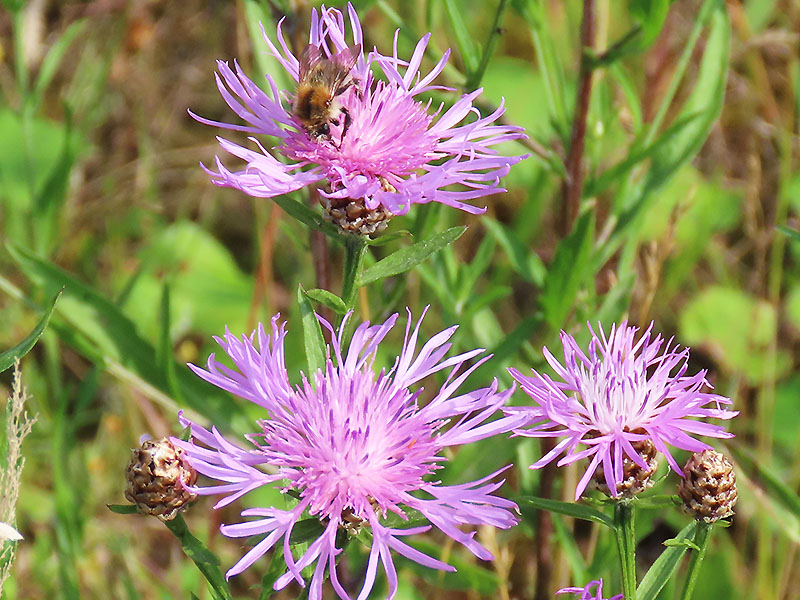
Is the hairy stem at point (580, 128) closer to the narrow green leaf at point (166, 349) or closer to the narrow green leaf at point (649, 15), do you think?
the narrow green leaf at point (649, 15)

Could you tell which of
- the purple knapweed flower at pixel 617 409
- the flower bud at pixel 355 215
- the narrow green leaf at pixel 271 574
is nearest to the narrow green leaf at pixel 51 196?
the flower bud at pixel 355 215

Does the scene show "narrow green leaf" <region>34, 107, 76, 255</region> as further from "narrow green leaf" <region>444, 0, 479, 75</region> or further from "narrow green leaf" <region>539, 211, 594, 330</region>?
"narrow green leaf" <region>539, 211, 594, 330</region>

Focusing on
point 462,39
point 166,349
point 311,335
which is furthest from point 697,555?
point 166,349

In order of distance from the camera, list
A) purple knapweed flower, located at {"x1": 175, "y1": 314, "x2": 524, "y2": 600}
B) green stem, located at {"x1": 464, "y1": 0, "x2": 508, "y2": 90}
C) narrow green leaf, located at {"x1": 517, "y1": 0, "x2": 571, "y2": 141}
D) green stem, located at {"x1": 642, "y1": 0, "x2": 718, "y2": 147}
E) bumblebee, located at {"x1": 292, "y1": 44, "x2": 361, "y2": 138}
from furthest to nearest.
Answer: green stem, located at {"x1": 642, "y1": 0, "x2": 718, "y2": 147} < narrow green leaf, located at {"x1": 517, "y1": 0, "x2": 571, "y2": 141} < green stem, located at {"x1": 464, "y1": 0, "x2": 508, "y2": 90} < bumblebee, located at {"x1": 292, "y1": 44, "x2": 361, "y2": 138} < purple knapweed flower, located at {"x1": 175, "y1": 314, "x2": 524, "y2": 600}

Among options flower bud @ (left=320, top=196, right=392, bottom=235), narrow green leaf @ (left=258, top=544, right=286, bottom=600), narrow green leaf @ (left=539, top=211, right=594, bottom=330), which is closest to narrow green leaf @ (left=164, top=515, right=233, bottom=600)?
narrow green leaf @ (left=258, top=544, right=286, bottom=600)

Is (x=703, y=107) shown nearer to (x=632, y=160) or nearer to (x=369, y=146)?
(x=632, y=160)

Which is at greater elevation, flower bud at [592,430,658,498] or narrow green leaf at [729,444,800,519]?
flower bud at [592,430,658,498]

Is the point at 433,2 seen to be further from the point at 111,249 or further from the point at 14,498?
the point at 111,249
